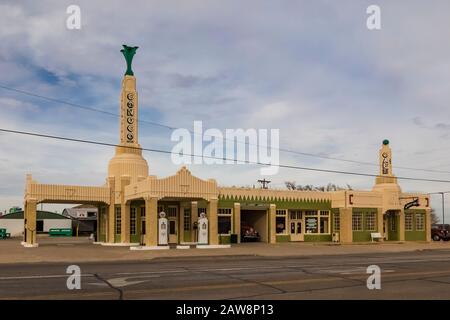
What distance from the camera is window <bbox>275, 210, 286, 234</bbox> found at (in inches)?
1838

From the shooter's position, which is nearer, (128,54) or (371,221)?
(128,54)

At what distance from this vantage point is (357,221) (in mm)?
49156

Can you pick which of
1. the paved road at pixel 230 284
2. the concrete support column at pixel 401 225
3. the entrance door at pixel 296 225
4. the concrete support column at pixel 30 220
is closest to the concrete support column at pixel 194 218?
the entrance door at pixel 296 225

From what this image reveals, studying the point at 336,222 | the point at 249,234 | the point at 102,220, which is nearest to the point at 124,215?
the point at 102,220

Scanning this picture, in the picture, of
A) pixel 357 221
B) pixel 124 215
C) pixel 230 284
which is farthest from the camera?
pixel 357 221

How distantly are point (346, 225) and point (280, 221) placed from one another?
241 inches

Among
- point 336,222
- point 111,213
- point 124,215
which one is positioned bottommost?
point 336,222

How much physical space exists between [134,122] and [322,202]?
18313 millimetres

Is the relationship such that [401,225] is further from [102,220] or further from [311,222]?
[102,220]

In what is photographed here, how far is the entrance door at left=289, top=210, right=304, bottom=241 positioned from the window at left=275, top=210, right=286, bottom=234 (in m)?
0.82

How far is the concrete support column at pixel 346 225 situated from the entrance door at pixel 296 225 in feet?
12.1

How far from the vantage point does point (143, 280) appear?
15.6m

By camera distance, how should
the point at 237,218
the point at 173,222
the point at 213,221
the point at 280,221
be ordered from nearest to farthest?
the point at 213,221, the point at 173,222, the point at 237,218, the point at 280,221
